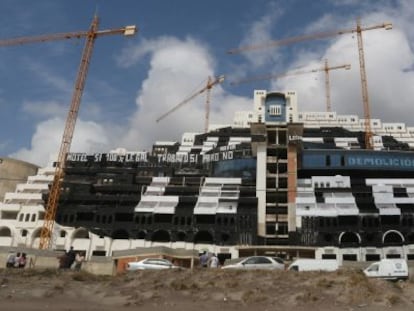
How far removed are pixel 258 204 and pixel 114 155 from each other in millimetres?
51591

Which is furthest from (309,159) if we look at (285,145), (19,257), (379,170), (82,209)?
(19,257)

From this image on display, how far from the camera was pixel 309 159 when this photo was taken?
114062mm

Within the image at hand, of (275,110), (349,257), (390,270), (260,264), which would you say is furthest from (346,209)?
(390,270)

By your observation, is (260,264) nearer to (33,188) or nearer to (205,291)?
(205,291)

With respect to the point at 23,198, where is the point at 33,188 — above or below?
above

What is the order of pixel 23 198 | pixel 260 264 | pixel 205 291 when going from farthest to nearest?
pixel 23 198, pixel 260 264, pixel 205 291

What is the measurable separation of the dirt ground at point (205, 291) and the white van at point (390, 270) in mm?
3471

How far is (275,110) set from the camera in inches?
4899

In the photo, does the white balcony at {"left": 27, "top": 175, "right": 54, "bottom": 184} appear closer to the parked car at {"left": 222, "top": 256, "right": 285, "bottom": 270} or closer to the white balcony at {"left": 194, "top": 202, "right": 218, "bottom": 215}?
the white balcony at {"left": 194, "top": 202, "right": 218, "bottom": 215}

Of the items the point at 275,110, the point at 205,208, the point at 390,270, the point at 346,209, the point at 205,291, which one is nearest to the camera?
the point at 205,291

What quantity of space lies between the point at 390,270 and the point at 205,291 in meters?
14.7

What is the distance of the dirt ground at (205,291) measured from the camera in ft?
90.0

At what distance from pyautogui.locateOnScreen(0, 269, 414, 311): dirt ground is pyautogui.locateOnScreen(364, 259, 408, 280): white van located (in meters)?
3.47

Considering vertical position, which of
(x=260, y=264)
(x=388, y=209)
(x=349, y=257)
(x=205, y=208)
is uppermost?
(x=388, y=209)
